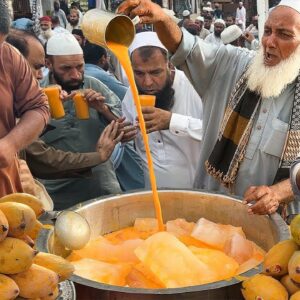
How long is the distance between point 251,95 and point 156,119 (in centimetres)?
61

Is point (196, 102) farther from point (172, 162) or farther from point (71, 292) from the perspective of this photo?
point (71, 292)

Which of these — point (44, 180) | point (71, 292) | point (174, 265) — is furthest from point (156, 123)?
point (71, 292)

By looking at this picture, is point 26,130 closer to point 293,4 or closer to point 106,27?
point 106,27

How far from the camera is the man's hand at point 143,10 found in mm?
2154

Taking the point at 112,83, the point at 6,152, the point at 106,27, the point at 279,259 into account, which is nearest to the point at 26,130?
the point at 6,152

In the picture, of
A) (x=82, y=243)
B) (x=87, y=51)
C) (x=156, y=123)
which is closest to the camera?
(x=82, y=243)

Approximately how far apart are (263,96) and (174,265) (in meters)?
1.13

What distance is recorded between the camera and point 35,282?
1.00 metres

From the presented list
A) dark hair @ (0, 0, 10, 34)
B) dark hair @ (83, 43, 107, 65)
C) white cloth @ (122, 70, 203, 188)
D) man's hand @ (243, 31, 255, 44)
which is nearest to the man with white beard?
white cloth @ (122, 70, 203, 188)

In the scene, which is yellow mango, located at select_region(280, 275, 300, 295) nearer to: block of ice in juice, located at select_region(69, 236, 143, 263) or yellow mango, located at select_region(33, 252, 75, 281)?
yellow mango, located at select_region(33, 252, 75, 281)

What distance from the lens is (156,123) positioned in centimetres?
283

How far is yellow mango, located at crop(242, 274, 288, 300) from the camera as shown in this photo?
1130 mm

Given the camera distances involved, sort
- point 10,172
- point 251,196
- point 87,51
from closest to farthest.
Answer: point 251,196
point 10,172
point 87,51

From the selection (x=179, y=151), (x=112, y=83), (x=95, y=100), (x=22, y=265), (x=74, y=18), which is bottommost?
(x=74, y=18)
